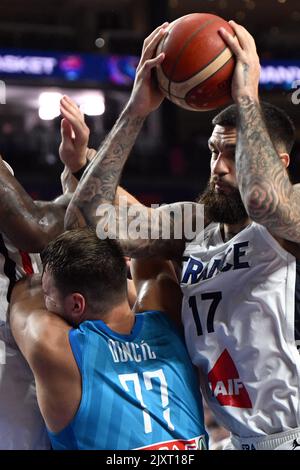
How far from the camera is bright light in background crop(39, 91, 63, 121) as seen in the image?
15.2 m

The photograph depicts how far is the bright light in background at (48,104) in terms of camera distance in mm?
15195

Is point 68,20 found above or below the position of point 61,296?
below

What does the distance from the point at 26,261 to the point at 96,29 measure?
14.2 meters

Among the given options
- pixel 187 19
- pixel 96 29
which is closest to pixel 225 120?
pixel 187 19

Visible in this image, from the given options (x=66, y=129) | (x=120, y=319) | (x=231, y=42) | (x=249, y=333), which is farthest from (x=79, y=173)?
(x=249, y=333)

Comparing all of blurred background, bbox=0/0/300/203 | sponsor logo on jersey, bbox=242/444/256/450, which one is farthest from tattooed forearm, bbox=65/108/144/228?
blurred background, bbox=0/0/300/203

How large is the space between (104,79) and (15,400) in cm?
1226

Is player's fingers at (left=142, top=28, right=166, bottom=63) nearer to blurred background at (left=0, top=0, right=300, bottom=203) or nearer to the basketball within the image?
the basketball

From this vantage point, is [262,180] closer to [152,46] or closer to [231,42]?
[231,42]

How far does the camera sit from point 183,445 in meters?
2.48

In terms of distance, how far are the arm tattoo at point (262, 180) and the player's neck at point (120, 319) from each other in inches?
22.5

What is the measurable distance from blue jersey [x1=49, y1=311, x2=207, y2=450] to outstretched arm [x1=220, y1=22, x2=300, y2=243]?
1.98ft

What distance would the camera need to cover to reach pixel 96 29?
16.4 m

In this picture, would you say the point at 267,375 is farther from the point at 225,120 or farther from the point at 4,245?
the point at 4,245
